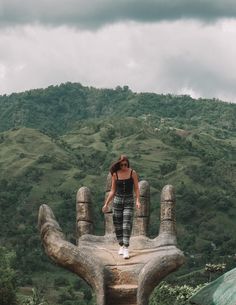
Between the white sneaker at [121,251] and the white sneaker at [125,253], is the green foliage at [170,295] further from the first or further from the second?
the white sneaker at [125,253]

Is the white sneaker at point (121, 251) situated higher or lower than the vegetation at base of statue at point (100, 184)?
lower

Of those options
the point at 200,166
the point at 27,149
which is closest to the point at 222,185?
the point at 200,166

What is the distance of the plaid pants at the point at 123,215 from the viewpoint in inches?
613

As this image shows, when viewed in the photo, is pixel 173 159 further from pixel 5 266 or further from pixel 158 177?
pixel 5 266

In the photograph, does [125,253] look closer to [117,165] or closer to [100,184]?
[117,165]

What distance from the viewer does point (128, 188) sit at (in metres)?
15.5

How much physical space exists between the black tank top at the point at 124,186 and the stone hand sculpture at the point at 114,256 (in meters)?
1.16

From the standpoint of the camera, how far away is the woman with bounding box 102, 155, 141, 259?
15398 mm

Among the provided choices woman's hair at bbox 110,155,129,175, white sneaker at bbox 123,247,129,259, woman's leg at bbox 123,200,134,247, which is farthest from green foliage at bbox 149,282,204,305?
woman's hair at bbox 110,155,129,175

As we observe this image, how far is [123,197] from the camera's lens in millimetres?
15547

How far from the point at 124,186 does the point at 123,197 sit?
0.27m

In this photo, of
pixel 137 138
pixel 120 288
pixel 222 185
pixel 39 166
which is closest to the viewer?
pixel 120 288

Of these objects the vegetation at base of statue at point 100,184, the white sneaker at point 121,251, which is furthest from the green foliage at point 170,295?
the vegetation at base of statue at point 100,184

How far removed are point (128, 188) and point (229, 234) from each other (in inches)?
3773
